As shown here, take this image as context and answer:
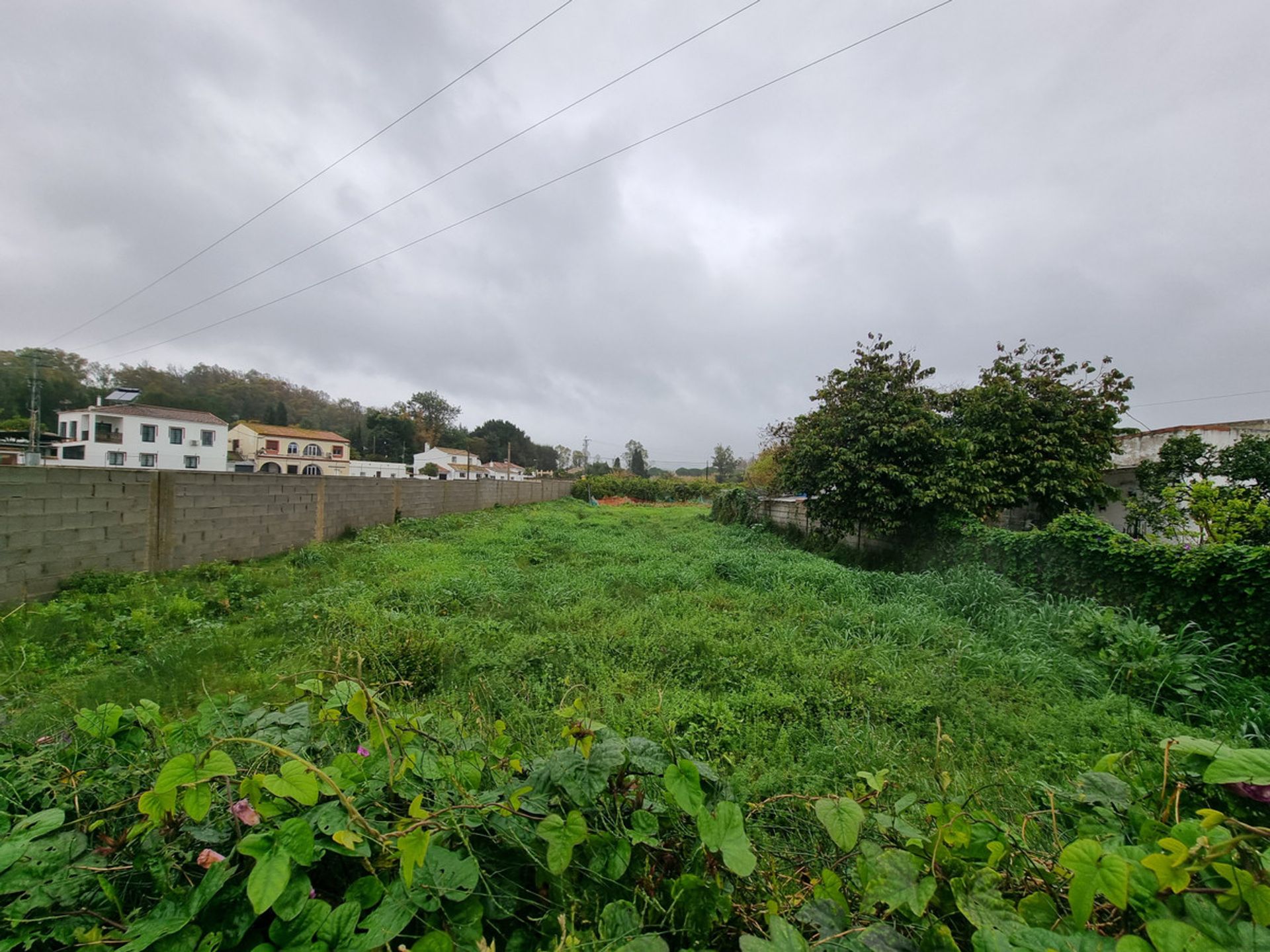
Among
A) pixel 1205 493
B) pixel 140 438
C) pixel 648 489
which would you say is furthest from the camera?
pixel 648 489

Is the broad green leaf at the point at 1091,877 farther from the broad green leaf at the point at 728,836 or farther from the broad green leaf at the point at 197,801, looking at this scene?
the broad green leaf at the point at 197,801

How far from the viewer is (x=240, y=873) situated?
2.25 feet

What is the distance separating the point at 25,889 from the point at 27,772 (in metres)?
0.37

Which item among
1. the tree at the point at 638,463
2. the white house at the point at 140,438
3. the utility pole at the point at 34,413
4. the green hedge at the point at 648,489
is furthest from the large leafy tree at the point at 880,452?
the tree at the point at 638,463

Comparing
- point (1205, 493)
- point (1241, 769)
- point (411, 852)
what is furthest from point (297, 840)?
point (1205, 493)

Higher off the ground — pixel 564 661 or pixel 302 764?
pixel 302 764

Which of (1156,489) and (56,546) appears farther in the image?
(1156,489)

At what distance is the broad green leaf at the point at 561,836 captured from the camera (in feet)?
2.41

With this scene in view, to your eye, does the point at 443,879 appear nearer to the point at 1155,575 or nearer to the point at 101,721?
the point at 101,721

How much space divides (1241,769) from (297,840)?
4.52 ft

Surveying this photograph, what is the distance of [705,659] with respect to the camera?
11.5ft

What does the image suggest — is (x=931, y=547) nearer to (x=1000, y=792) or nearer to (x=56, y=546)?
(x=1000, y=792)

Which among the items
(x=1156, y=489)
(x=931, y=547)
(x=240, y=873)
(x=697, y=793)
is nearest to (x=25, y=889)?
(x=240, y=873)

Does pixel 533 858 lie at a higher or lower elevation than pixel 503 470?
lower
